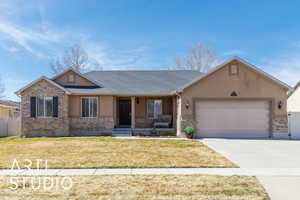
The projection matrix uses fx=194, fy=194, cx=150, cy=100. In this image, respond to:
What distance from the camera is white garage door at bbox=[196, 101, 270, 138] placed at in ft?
42.1

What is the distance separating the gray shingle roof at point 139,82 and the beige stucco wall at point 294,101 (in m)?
9.96

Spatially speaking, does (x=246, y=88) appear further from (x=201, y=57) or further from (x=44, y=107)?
(x=201, y=57)

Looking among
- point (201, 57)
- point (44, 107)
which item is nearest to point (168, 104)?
point (44, 107)

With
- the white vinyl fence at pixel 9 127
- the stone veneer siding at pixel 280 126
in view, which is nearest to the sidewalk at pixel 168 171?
the stone veneer siding at pixel 280 126

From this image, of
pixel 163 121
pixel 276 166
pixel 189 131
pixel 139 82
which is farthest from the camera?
pixel 139 82

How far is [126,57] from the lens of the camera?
2384 centimetres

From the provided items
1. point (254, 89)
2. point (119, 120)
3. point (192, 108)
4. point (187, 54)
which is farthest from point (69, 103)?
point (187, 54)

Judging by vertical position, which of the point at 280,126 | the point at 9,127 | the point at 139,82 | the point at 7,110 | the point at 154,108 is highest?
the point at 139,82

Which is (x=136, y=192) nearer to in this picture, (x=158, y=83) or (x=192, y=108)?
(x=192, y=108)

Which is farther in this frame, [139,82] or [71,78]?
[139,82]

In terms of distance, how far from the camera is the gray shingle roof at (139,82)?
48.0 feet

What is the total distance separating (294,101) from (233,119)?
423 inches

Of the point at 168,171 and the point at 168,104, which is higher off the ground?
the point at 168,104

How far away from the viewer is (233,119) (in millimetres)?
12914
